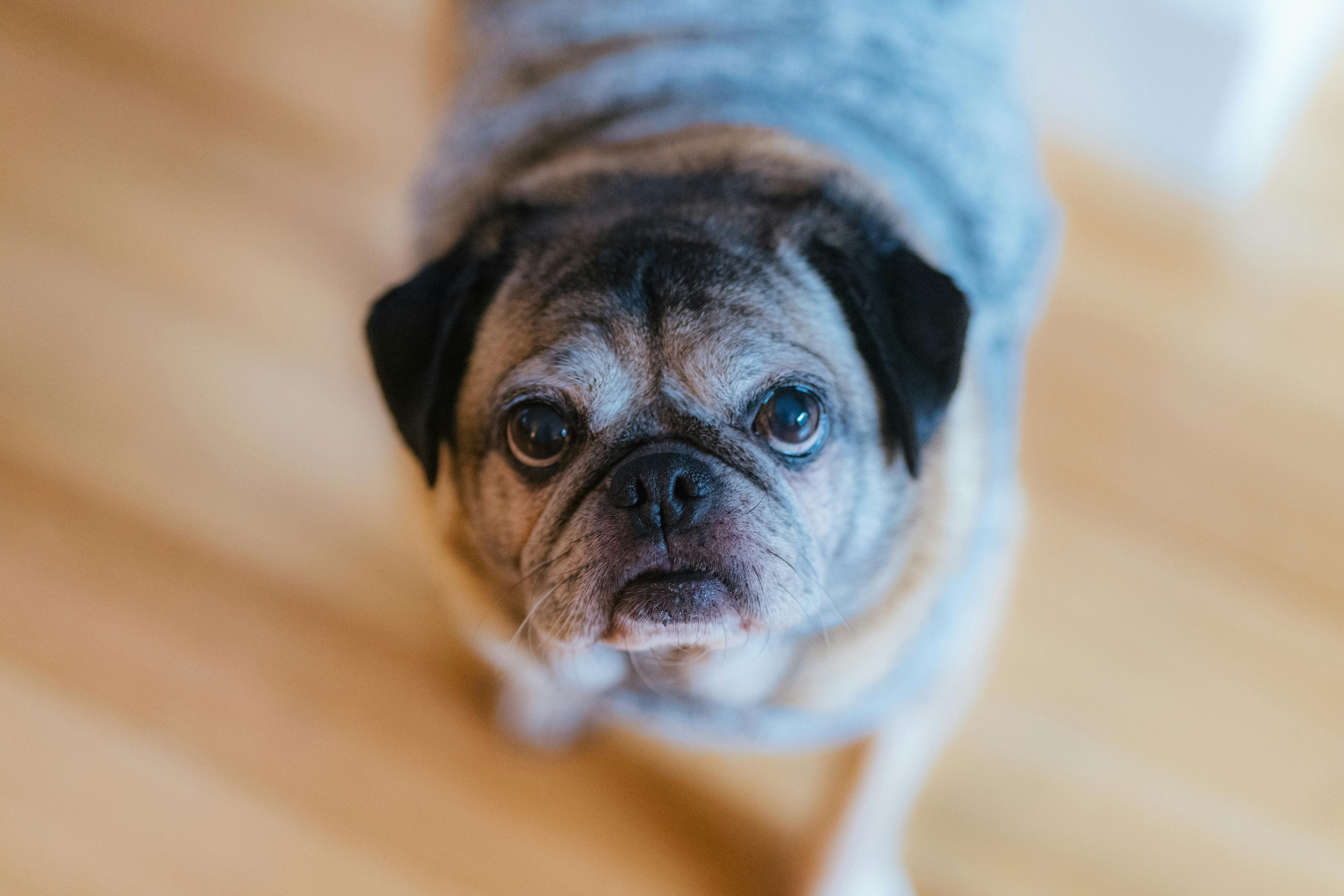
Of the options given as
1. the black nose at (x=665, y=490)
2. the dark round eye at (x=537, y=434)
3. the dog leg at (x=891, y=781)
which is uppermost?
the dog leg at (x=891, y=781)

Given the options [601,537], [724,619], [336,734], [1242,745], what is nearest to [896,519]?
[724,619]

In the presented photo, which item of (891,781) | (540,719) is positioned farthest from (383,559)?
(891,781)

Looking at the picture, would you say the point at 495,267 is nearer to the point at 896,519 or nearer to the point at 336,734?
the point at 896,519

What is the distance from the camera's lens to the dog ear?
5.01ft

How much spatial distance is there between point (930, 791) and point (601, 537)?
3.93ft

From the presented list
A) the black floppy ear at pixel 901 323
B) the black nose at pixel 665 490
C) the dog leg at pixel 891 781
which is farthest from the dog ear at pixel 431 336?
the dog leg at pixel 891 781

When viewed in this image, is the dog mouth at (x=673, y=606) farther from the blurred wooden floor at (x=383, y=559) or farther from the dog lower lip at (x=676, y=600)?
the blurred wooden floor at (x=383, y=559)

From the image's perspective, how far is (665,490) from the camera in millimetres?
1347

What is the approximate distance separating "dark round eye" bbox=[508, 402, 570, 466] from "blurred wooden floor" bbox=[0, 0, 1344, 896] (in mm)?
975

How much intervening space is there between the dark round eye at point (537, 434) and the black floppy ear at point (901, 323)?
0.43 m

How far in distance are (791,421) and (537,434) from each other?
0.34 meters

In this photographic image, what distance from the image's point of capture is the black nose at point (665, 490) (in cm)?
135

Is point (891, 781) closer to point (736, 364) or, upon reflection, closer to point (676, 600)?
point (676, 600)

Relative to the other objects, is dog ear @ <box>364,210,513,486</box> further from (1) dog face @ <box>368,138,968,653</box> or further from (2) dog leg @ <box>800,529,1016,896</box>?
(2) dog leg @ <box>800,529,1016,896</box>
